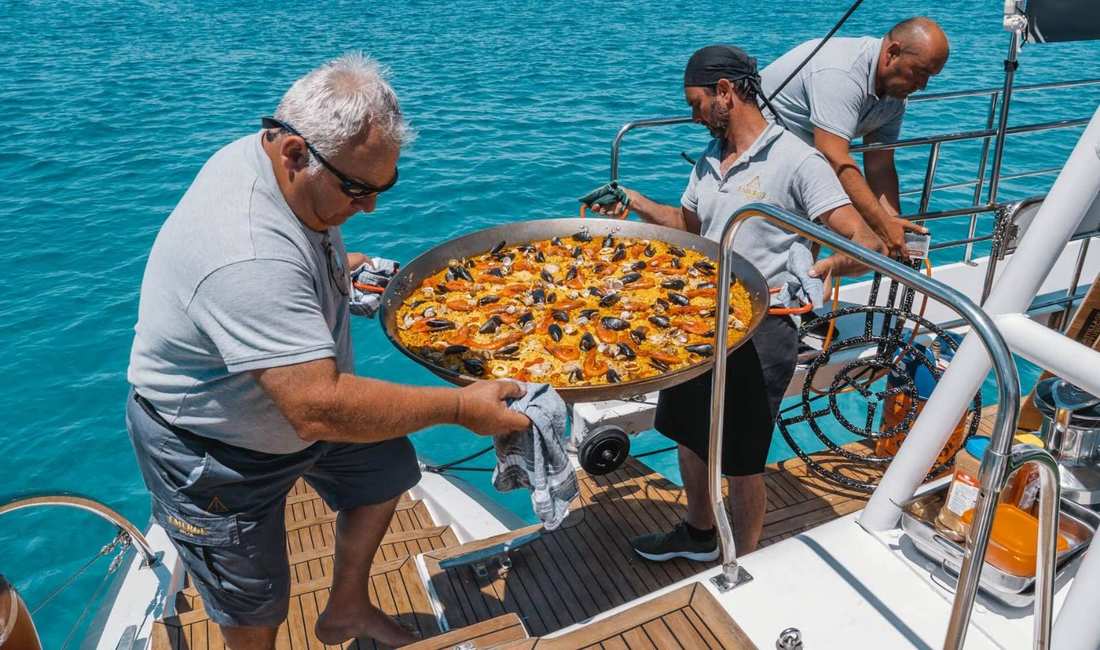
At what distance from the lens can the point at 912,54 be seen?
174 inches

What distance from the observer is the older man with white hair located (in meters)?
2.07

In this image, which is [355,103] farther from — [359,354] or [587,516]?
[359,354]

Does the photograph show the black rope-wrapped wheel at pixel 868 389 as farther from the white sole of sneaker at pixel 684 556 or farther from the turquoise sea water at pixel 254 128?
the turquoise sea water at pixel 254 128

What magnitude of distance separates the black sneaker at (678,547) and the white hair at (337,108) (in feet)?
8.56

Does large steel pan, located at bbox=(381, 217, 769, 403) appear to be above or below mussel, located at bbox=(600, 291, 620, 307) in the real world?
above

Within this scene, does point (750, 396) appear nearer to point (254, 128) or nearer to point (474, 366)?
point (474, 366)

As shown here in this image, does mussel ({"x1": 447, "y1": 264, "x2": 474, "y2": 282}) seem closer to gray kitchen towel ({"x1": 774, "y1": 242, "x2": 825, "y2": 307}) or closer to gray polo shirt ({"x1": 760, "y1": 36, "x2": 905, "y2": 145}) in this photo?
gray kitchen towel ({"x1": 774, "y1": 242, "x2": 825, "y2": 307})

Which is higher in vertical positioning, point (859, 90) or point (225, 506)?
point (859, 90)

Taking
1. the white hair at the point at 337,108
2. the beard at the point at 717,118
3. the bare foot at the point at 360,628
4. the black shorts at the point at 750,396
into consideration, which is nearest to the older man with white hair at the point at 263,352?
the white hair at the point at 337,108

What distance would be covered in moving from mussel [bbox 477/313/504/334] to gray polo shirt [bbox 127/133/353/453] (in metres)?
0.69

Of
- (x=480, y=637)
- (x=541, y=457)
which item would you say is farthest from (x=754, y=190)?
(x=480, y=637)

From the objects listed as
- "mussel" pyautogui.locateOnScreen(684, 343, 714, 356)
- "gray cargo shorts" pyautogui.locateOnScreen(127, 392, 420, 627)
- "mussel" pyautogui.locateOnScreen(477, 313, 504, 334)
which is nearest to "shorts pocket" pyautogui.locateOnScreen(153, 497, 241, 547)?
"gray cargo shorts" pyautogui.locateOnScreen(127, 392, 420, 627)

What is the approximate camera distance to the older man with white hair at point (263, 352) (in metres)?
2.07

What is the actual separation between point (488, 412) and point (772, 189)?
171 centimetres
